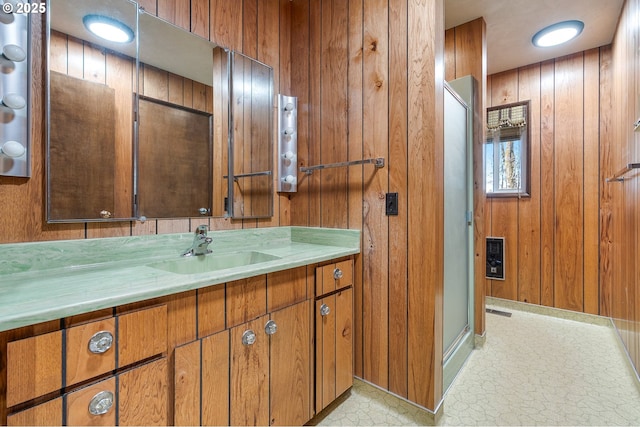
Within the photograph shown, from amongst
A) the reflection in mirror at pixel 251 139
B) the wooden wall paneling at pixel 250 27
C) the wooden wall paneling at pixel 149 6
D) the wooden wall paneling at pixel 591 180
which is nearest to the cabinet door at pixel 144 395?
the reflection in mirror at pixel 251 139

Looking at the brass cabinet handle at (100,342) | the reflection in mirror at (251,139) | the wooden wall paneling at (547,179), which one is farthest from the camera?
the wooden wall paneling at (547,179)

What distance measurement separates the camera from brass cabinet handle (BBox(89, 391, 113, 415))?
2.41ft

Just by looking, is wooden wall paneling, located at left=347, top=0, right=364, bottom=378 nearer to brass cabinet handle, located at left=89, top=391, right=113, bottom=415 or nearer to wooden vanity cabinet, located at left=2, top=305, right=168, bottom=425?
wooden vanity cabinet, located at left=2, top=305, right=168, bottom=425

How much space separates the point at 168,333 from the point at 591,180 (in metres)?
3.43

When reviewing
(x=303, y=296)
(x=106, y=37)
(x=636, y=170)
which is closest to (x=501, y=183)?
(x=636, y=170)

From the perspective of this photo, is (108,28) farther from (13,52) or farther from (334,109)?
(334,109)

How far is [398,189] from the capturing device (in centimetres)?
147

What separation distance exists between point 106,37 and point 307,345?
1.58 m

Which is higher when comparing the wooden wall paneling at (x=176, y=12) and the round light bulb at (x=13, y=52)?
the wooden wall paneling at (x=176, y=12)

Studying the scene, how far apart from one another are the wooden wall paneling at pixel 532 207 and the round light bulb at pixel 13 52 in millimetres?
3644

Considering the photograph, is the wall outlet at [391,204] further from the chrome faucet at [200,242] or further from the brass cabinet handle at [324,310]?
the chrome faucet at [200,242]

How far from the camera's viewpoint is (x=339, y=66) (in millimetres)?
1701

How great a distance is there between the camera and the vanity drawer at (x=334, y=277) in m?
1.37

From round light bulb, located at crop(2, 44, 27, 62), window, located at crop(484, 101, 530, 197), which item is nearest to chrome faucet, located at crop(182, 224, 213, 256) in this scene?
round light bulb, located at crop(2, 44, 27, 62)
